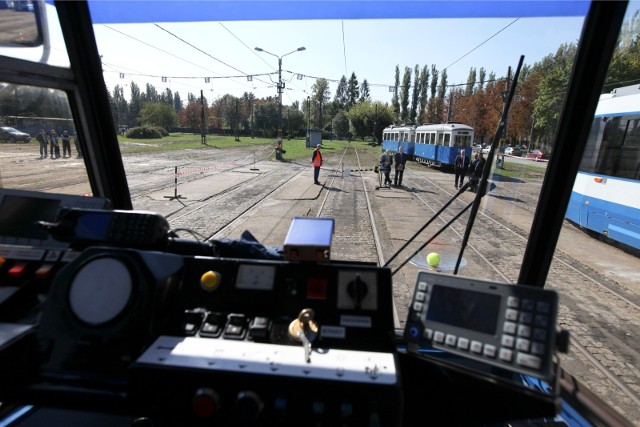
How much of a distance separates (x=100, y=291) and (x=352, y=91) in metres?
2.29

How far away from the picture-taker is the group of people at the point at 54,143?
2.69 m

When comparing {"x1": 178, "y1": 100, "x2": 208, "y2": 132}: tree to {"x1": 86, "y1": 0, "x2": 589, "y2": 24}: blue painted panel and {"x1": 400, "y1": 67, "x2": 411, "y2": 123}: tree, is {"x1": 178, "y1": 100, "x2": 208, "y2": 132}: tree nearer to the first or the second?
{"x1": 86, "y1": 0, "x2": 589, "y2": 24}: blue painted panel

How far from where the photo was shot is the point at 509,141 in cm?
186

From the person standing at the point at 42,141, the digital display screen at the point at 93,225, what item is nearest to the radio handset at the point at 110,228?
the digital display screen at the point at 93,225

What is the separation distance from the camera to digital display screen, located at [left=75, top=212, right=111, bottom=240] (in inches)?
64.5

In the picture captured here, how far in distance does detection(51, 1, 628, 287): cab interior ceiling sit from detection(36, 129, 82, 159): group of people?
522mm

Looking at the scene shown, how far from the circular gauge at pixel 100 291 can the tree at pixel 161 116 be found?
3187 millimetres

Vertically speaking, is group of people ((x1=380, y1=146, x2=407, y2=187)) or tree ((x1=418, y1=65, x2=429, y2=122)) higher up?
tree ((x1=418, y1=65, x2=429, y2=122))

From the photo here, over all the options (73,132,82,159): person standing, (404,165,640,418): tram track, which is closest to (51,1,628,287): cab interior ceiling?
(404,165,640,418): tram track

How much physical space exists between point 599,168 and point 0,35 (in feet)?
26.7

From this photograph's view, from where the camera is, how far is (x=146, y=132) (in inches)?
166

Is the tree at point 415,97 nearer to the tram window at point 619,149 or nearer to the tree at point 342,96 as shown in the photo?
the tree at point 342,96

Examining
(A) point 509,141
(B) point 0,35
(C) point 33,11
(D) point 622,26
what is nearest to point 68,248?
(B) point 0,35

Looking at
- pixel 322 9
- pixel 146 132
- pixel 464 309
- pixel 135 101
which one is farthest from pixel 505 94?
pixel 146 132
